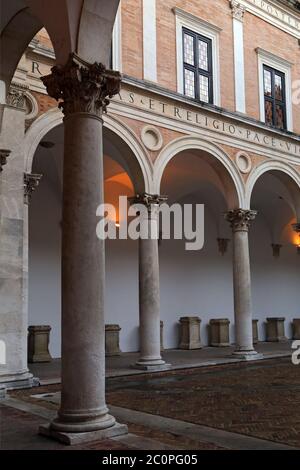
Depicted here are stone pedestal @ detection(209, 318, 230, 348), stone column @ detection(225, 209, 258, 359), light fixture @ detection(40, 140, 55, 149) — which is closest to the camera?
light fixture @ detection(40, 140, 55, 149)

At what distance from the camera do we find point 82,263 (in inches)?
221

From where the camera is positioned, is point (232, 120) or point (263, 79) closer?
point (232, 120)

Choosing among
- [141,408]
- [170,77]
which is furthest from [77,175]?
[170,77]

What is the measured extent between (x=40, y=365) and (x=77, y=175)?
9311mm

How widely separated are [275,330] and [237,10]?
40.8ft

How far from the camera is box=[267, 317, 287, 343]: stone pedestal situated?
21.9 m

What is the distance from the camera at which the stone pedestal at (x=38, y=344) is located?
580 inches

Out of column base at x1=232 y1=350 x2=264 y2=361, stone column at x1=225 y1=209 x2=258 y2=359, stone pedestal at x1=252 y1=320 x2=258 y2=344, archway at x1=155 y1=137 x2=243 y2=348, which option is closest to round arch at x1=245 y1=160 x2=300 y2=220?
archway at x1=155 y1=137 x2=243 y2=348

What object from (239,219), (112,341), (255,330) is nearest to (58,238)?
(112,341)

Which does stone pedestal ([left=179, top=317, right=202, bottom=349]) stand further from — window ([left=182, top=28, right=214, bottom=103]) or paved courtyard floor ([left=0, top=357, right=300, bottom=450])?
window ([left=182, top=28, right=214, bottom=103])

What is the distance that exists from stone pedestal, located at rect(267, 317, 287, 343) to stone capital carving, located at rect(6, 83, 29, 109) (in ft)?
49.5

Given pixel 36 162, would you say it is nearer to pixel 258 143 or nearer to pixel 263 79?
pixel 258 143

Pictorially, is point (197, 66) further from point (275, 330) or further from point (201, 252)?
point (275, 330)

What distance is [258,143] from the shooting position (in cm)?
1631
